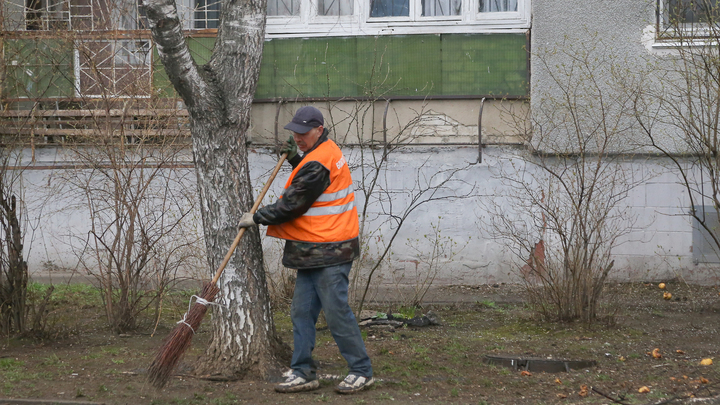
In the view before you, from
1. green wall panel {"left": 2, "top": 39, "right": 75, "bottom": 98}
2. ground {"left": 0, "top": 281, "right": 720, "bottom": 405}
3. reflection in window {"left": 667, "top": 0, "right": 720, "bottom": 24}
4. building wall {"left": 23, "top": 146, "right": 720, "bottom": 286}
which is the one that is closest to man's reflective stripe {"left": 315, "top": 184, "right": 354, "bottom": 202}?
ground {"left": 0, "top": 281, "right": 720, "bottom": 405}

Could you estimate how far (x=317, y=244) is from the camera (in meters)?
4.68

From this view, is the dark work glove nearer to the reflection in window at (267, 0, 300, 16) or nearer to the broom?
the broom

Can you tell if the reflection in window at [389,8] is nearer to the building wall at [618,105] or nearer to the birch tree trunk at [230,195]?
the building wall at [618,105]

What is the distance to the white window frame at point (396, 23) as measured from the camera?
30.3 ft

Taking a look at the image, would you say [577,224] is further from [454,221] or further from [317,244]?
[317,244]

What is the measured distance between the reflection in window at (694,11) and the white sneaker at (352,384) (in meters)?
4.68

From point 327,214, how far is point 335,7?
5.61m

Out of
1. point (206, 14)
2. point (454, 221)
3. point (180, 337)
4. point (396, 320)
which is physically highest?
point (206, 14)

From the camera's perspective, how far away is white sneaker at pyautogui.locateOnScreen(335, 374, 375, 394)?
4641 millimetres

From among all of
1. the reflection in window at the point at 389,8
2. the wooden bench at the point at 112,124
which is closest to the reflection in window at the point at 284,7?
the reflection in window at the point at 389,8

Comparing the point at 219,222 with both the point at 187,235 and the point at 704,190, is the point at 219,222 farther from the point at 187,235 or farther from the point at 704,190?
the point at 704,190


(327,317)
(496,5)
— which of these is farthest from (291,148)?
(496,5)

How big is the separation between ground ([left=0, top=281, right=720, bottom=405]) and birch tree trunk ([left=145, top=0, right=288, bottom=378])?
238 mm

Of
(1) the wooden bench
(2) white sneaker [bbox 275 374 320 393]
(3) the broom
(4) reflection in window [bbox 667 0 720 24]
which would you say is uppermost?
(4) reflection in window [bbox 667 0 720 24]
